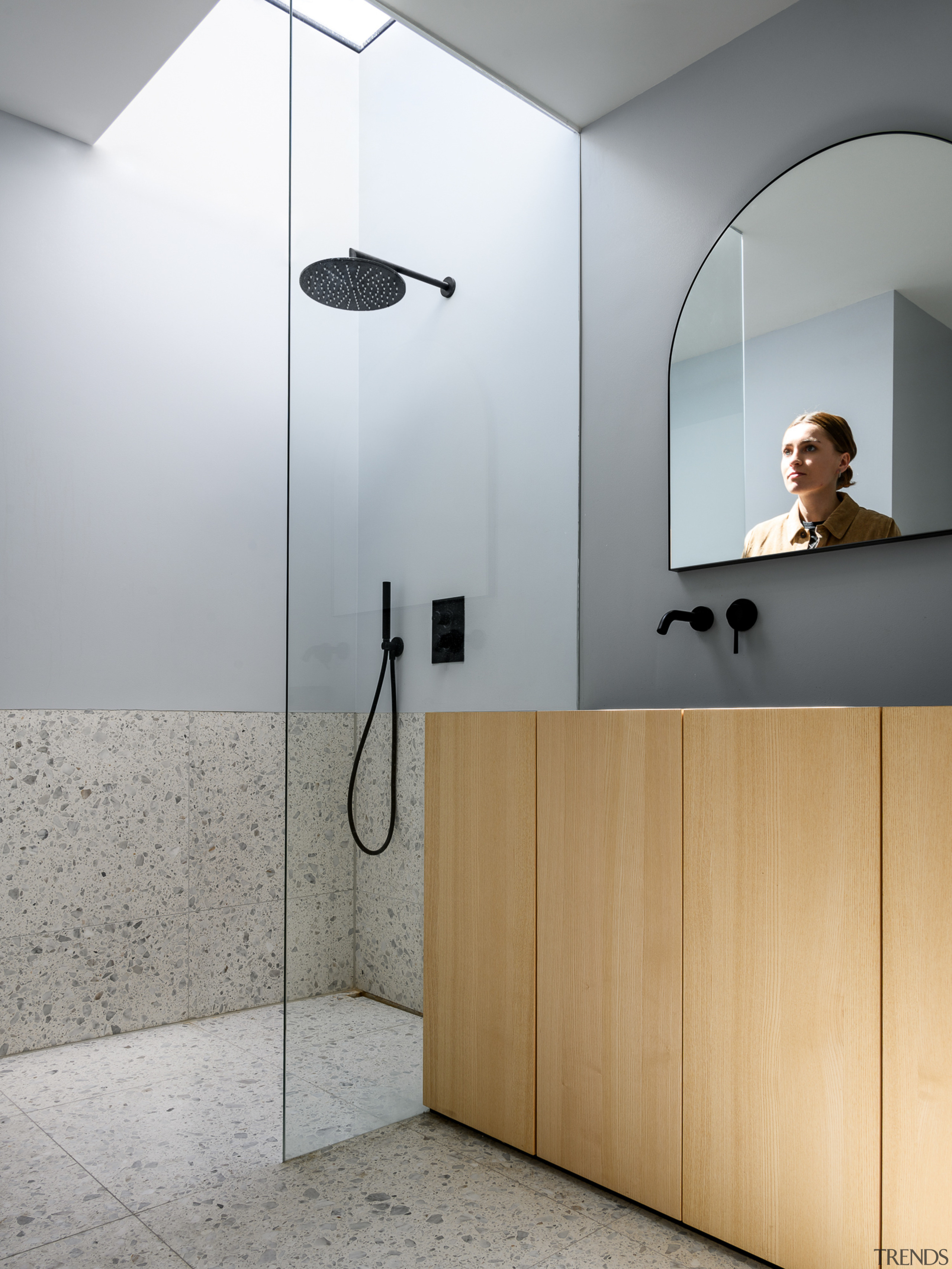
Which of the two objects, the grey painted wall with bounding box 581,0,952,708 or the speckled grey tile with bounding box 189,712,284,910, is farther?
the speckled grey tile with bounding box 189,712,284,910

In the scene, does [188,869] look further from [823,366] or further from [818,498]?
[823,366]

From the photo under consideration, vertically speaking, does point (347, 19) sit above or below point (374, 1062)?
above

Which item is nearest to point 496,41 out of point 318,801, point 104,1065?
point 318,801

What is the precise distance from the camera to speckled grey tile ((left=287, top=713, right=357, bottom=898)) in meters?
1.82

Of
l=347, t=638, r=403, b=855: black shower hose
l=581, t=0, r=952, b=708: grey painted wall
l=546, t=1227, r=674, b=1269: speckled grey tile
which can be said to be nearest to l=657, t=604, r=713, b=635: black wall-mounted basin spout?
l=581, t=0, r=952, b=708: grey painted wall

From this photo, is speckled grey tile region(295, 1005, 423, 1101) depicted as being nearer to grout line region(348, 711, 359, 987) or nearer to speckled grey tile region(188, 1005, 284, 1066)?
grout line region(348, 711, 359, 987)

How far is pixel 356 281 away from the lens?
79.1 inches

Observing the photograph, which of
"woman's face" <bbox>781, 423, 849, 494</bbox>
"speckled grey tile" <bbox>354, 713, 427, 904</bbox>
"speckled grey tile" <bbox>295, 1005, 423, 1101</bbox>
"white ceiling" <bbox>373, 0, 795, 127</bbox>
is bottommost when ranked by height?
"speckled grey tile" <bbox>295, 1005, 423, 1101</bbox>

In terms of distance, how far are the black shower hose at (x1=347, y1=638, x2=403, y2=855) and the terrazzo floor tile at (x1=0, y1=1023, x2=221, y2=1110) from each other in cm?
88

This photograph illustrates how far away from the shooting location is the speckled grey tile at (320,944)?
1809mm

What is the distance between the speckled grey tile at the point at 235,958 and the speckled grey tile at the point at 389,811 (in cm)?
84

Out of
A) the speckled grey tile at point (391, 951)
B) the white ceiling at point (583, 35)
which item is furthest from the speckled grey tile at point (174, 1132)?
the white ceiling at point (583, 35)

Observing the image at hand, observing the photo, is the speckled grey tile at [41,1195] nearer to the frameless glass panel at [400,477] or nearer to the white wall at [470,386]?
the frameless glass panel at [400,477]

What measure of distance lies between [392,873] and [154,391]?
65.6 inches
